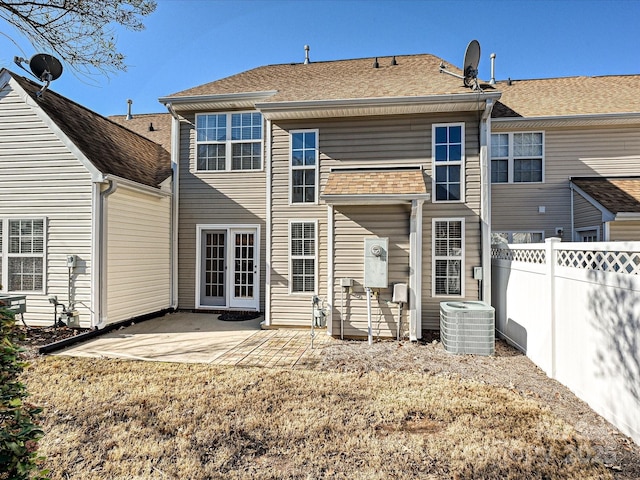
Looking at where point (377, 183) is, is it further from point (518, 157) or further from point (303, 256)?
point (518, 157)

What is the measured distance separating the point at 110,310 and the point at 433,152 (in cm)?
773

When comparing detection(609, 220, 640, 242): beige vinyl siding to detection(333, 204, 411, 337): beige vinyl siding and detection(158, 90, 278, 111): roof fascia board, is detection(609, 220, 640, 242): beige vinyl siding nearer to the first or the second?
detection(333, 204, 411, 337): beige vinyl siding

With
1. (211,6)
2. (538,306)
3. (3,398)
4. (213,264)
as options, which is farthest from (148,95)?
(538,306)

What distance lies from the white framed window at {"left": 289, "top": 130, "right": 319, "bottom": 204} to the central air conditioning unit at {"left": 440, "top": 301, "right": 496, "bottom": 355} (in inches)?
149

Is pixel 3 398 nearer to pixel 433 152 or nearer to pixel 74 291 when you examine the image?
pixel 74 291

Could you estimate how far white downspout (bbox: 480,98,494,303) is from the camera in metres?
6.59

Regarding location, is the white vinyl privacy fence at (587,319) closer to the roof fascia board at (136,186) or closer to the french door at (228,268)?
the french door at (228,268)

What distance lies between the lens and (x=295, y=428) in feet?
10.8

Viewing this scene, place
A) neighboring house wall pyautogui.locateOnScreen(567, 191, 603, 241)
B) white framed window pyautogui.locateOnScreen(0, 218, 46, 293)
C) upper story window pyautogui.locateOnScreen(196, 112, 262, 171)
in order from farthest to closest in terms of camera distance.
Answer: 1. upper story window pyautogui.locateOnScreen(196, 112, 262, 171)
2. neighboring house wall pyautogui.locateOnScreen(567, 191, 603, 241)
3. white framed window pyautogui.locateOnScreen(0, 218, 46, 293)

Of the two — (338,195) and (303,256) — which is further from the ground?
(338,195)

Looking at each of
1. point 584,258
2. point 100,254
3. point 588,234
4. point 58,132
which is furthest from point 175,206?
point 588,234

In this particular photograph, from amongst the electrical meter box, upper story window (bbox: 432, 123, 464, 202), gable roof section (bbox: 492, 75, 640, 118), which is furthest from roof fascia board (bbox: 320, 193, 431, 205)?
gable roof section (bbox: 492, 75, 640, 118)

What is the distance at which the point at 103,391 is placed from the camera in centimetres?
409

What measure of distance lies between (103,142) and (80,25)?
435cm
